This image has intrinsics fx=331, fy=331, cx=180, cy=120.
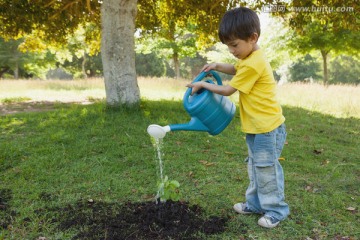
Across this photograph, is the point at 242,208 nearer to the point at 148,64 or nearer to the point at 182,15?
the point at 182,15

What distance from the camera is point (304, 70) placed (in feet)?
121

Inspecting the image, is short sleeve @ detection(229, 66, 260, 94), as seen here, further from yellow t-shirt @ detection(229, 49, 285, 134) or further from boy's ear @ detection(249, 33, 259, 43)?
boy's ear @ detection(249, 33, 259, 43)

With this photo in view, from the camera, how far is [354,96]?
9.83 metres

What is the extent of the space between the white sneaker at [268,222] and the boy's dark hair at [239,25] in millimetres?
1377

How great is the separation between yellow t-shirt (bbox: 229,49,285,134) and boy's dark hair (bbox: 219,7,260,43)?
17 cm

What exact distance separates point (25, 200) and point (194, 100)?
1845mm

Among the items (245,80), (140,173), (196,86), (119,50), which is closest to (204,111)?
(196,86)

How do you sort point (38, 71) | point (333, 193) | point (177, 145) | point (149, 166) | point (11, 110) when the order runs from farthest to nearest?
point (38, 71), point (11, 110), point (177, 145), point (149, 166), point (333, 193)

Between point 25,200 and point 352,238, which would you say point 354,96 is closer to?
point 352,238

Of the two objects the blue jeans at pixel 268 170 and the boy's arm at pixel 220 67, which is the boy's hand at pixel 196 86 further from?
the blue jeans at pixel 268 170

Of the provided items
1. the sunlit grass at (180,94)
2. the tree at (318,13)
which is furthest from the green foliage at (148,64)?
the tree at (318,13)

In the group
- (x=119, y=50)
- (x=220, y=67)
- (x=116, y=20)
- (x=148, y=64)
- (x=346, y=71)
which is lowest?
(x=346, y=71)

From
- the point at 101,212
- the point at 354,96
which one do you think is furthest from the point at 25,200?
the point at 354,96

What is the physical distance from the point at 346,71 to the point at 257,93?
4202 cm
